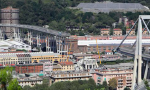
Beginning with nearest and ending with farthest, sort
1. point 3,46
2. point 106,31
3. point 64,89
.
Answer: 1. point 64,89
2. point 3,46
3. point 106,31

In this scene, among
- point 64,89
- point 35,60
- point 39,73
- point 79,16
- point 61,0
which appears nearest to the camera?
point 64,89

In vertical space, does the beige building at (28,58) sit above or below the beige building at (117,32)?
below

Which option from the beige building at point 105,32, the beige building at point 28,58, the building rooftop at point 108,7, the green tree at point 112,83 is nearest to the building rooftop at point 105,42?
the beige building at point 105,32

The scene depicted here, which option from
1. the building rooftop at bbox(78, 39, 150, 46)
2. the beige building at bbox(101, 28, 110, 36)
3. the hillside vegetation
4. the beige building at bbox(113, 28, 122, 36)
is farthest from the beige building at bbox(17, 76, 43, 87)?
the beige building at bbox(113, 28, 122, 36)

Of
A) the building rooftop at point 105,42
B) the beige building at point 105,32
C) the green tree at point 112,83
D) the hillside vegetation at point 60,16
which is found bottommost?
the green tree at point 112,83

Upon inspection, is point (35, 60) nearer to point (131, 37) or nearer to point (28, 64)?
point (28, 64)

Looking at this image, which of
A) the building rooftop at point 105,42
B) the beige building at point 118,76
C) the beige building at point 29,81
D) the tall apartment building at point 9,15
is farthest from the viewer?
the tall apartment building at point 9,15

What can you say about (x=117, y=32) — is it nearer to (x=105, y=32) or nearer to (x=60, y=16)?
(x=105, y=32)

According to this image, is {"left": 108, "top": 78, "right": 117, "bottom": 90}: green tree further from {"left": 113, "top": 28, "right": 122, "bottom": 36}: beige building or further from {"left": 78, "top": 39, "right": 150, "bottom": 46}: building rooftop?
{"left": 113, "top": 28, "right": 122, "bottom": 36}: beige building

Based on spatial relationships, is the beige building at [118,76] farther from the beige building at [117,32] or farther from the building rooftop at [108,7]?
the building rooftop at [108,7]

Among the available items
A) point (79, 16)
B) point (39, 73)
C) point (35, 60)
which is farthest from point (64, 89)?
point (79, 16)

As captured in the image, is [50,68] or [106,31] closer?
[50,68]
